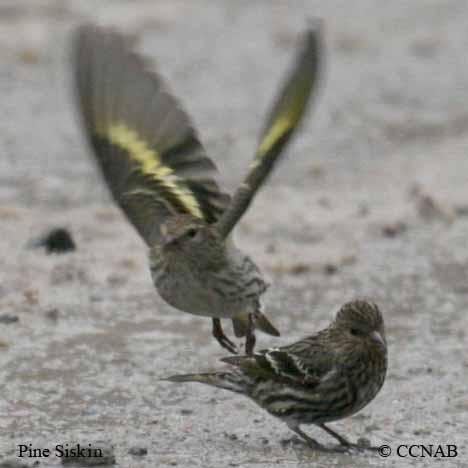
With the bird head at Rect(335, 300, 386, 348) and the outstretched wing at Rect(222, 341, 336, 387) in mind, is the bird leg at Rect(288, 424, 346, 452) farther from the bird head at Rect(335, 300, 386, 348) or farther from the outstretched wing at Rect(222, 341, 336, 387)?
the bird head at Rect(335, 300, 386, 348)

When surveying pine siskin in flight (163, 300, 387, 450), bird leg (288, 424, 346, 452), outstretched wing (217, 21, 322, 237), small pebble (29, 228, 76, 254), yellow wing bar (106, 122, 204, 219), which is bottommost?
small pebble (29, 228, 76, 254)

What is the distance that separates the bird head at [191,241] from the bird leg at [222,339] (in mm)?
492

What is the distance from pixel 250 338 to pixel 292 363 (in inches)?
36.1

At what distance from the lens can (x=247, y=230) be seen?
428 inches

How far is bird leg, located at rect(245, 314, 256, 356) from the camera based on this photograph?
26.1 ft

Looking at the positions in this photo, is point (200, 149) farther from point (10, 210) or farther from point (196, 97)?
point (196, 97)

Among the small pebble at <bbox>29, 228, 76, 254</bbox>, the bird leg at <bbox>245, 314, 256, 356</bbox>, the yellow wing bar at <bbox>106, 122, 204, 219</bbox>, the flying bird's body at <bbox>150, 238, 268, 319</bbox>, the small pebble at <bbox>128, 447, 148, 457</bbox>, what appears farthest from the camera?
the small pebble at <bbox>29, 228, 76, 254</bbox>

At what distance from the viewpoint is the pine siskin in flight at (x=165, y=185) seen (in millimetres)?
7785

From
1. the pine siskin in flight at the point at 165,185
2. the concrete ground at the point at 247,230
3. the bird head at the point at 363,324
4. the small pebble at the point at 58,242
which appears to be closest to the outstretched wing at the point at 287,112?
the pine siskin in flight at the point at 165,185

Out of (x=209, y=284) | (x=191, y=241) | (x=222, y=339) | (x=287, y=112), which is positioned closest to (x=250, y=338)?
(x=222, y=339)

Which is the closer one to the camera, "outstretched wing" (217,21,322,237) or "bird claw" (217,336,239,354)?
"outstretched wing" (217,21,322,237)

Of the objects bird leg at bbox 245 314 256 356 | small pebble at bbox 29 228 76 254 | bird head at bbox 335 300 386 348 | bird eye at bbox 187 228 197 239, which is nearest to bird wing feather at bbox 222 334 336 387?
bird head at bbox 335 300 386 348

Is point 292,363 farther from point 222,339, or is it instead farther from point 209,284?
point 222,339

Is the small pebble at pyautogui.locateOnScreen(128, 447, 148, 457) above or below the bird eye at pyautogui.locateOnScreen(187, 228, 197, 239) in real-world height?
below
